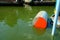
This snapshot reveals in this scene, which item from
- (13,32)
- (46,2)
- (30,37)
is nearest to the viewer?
(30,37)

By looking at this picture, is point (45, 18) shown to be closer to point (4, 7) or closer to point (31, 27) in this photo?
point (31, 27)

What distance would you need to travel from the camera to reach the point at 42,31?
8.73 m

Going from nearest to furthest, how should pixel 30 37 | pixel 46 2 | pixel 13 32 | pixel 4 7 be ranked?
pixel 30 37 → pixel 13 32 → pixel 4 7 → pixel 46 2

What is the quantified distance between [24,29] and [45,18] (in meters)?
1.18

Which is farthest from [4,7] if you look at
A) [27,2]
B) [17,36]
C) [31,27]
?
[17,36]

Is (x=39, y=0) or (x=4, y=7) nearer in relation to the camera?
(x=4, y=7)

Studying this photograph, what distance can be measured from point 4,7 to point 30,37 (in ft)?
26.1

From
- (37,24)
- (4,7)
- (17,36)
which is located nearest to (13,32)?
(17,36)

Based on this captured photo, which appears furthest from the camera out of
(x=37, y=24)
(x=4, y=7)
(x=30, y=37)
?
(x=4, y=7)

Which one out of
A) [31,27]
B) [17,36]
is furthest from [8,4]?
[17,36]

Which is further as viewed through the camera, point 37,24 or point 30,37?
point 37,24

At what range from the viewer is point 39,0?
1639 centimetres

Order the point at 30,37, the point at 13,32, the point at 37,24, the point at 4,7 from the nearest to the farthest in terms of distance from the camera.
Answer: the point at 30,37 < the point at 13,32 < the point at 37,24 < the point at 4,7

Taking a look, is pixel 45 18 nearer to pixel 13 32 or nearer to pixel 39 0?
pixel 13 32
